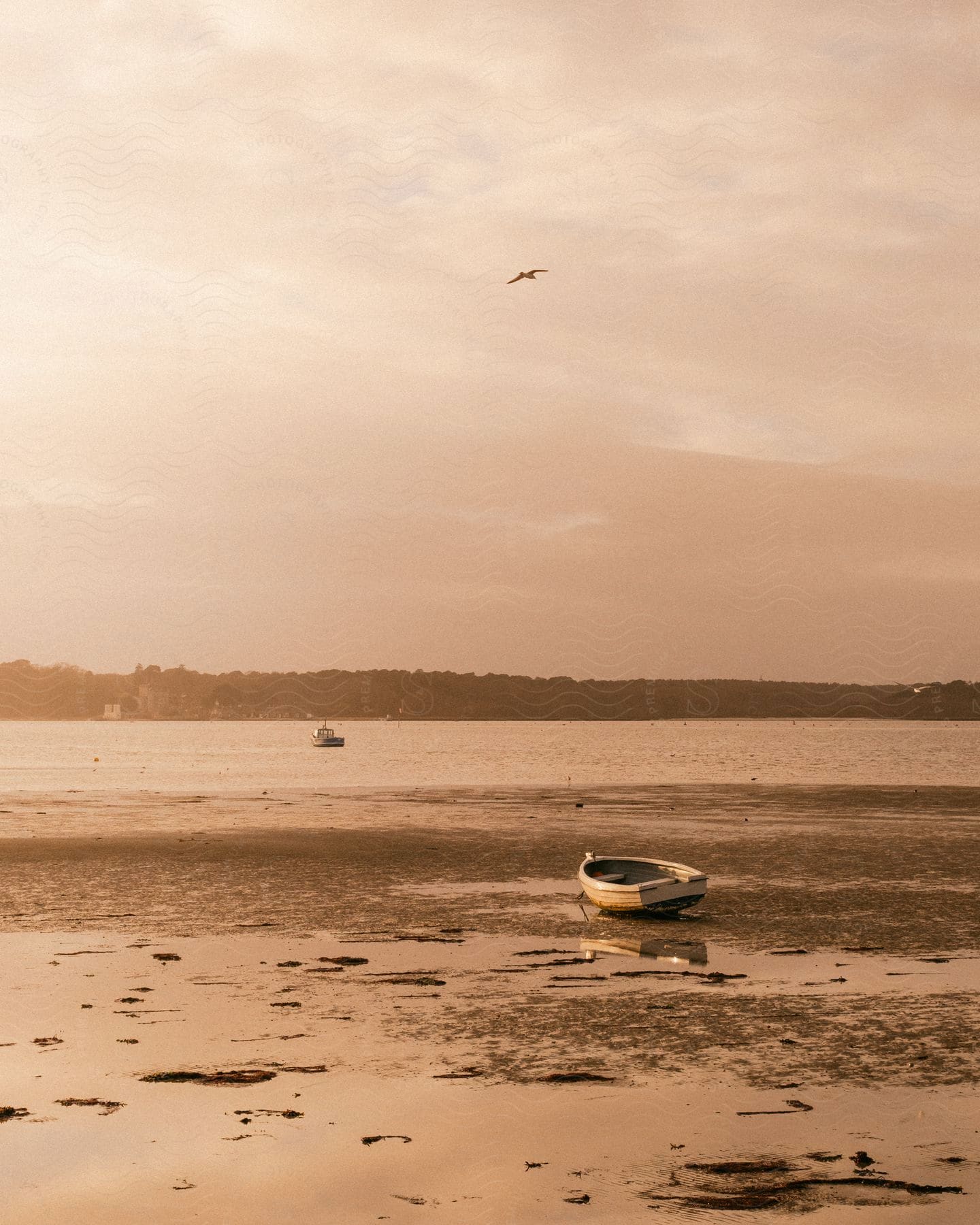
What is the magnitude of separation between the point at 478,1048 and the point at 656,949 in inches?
350

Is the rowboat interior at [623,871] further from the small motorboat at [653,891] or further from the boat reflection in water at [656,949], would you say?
the boat reflection in water at [656,949]

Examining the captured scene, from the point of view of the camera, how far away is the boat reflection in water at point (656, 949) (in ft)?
80.4

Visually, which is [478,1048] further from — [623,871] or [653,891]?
[623,871]

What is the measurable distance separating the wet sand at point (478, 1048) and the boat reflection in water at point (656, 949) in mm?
134

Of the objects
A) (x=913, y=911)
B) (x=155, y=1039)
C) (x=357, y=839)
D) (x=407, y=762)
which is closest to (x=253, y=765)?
(x=407, y=762)

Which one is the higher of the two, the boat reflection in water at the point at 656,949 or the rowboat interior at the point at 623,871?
the rowboat interior at the point at 623,871

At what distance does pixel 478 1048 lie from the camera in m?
17.5

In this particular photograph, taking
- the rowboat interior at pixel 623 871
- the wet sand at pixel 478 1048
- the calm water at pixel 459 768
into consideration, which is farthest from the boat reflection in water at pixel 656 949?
the calm water at pixel 459 768

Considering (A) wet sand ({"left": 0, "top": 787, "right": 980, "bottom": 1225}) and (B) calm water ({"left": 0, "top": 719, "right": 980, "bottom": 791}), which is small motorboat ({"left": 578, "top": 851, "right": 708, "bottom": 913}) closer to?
(A) wet sand ({"left": 0, "top": 787, "right": 980, "bottom": 1225})

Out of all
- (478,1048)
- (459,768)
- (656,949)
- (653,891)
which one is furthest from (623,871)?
(459,768)

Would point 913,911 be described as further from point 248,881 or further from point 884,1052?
point 248,881

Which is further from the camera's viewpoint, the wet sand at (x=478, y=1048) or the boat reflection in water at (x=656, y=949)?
the boat reflection in water at (x=656, y=949)

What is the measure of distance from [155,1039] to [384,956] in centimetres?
723

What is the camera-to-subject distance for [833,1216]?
1153 centimetres
